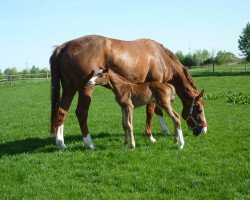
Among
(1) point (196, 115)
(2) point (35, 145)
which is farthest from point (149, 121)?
(2) point (35, 145)

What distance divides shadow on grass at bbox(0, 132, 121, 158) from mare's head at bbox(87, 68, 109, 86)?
5.99ft

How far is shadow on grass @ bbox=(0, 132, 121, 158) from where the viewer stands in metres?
9.37

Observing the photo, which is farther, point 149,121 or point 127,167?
point 149,121

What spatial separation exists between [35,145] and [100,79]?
3014 millimetres

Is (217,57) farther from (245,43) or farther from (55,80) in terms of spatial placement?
Answer: (55,80)

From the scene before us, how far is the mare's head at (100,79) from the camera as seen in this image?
830 cm

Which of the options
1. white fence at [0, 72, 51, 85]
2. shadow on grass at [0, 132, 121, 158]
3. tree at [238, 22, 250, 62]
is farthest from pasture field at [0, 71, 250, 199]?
tree at [238, 22, 250, 62]

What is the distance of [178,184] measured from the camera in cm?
637

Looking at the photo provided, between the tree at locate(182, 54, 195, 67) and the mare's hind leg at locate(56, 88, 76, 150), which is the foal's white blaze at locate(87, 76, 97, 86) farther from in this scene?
the tree at locate(182, 54, 195, 67)

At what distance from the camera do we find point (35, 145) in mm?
10086

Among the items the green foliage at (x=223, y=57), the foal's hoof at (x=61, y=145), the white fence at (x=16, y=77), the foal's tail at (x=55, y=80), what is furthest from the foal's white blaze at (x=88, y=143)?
the green foliage at (x=223, y=57)

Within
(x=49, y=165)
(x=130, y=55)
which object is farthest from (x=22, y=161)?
(x=130, y=55)

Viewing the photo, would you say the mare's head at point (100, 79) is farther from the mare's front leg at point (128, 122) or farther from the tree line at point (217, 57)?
the tree line at point (217, 57)

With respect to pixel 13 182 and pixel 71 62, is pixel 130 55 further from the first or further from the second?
pixel 13 182
